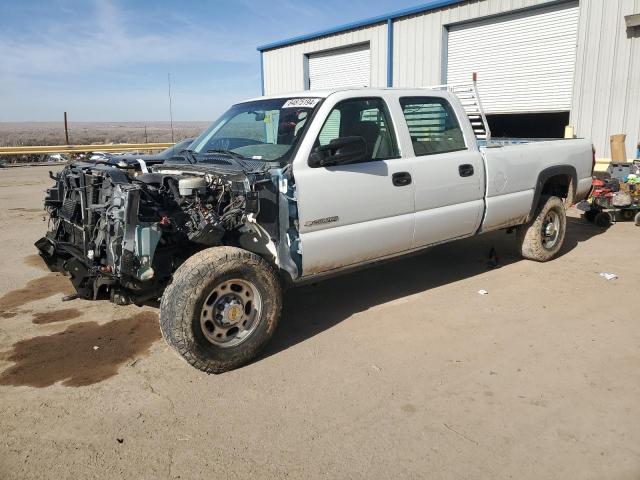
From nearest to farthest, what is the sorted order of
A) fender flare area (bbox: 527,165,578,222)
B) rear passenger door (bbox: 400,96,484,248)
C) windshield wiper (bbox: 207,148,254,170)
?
windshield wiper (bbox: 207,148,254,170) < rear passenger door (bbox: 400,96,484,248) < fender flare area (bbox: 527,165,578,222)

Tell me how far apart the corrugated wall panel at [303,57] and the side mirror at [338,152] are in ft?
40.3

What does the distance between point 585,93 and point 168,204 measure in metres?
10.8

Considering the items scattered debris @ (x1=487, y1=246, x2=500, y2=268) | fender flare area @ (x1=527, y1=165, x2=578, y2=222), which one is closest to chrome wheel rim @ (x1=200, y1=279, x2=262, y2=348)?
scattered debris @ (x1=487, y1=246, x2=500, y2=268)

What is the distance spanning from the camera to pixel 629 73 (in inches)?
430

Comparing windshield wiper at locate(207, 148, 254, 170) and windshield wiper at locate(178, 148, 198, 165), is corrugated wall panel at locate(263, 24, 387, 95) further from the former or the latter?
windshield wiper at locate(207, 148, 254, 170)

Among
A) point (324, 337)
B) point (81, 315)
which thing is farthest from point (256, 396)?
point (81, 315)

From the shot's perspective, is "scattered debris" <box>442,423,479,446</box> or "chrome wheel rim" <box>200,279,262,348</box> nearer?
"scattered debris" <box>442,423,479,446</box>

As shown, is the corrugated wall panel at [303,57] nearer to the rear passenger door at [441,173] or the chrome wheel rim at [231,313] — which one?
the rear passenger door at [441,173]

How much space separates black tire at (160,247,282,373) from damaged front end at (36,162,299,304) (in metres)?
0.18

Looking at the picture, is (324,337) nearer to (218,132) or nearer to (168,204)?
(168,204)

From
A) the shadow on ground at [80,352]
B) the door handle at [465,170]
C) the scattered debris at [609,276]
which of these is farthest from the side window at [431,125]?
the shadow on ground at [80,352]

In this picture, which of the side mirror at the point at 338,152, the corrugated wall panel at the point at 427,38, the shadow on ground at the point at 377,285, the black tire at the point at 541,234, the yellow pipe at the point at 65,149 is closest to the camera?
the side mirror at the point at 338,152

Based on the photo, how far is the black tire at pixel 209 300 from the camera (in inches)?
143

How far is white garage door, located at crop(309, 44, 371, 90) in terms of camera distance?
53.9ft
